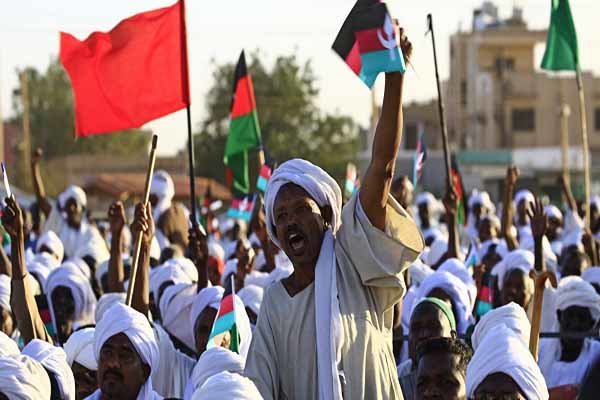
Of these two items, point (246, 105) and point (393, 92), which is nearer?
point (393, 92)

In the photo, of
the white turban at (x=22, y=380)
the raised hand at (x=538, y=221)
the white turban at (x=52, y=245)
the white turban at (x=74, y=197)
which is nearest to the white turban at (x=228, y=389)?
the white turban at (x=22, y=380)

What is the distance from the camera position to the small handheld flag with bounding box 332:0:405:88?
185 inches

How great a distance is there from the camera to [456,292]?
8.02m

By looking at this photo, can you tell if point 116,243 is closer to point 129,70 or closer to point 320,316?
point 129,70

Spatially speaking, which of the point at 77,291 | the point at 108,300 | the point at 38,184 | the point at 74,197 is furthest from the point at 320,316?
the point at 74,197

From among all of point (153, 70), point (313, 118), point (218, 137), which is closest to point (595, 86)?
point (313, 118)

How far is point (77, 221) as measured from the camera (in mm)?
13875

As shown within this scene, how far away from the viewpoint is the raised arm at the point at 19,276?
6.54 m

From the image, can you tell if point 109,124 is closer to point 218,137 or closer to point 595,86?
point 218,137

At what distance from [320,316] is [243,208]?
8.62m

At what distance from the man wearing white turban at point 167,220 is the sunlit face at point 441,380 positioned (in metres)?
7.24

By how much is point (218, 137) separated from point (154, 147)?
46.0 meters

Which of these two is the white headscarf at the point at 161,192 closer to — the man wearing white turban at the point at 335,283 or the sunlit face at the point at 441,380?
the sunlit face at the point at 441,380

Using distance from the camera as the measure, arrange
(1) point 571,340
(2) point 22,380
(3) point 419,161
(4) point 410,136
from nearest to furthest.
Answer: (2) point 22,380, (1) point 571,340, (3) point 419,161, (4) point 410,136
